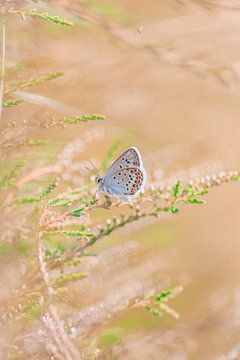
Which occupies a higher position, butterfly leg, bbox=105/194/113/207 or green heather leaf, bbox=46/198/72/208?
green heather leaf, bbox=46/198/72/208

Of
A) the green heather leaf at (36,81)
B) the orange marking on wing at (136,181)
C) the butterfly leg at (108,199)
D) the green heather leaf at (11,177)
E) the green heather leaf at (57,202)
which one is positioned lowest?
the orange marking on wing at (136,181)

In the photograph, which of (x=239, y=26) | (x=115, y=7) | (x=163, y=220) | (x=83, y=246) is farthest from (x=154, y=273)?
(x=239, y=26)

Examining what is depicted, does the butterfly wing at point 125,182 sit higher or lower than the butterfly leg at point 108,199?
lower

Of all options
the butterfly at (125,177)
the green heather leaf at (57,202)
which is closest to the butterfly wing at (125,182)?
Answer: the butterfly at (125,177)

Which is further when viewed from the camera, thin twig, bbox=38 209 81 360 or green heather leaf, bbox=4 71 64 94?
green heather leaf, bbox=4 71 64 94

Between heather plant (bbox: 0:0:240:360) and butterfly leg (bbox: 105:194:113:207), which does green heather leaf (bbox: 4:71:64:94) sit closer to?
heather plant (bbox: 0:0:240:360)

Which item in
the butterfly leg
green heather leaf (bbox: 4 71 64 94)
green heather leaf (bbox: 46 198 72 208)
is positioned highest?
green heather leaf (bbox: 4 71 64 94)

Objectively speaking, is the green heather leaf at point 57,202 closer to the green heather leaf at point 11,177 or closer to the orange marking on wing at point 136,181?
the green heather leaf at point 11,177

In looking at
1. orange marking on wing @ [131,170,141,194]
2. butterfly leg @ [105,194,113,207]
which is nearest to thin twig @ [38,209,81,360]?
butterfly leg @ [105,194,113,207]

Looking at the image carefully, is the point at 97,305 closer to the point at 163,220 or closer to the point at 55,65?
the point at 163,220
